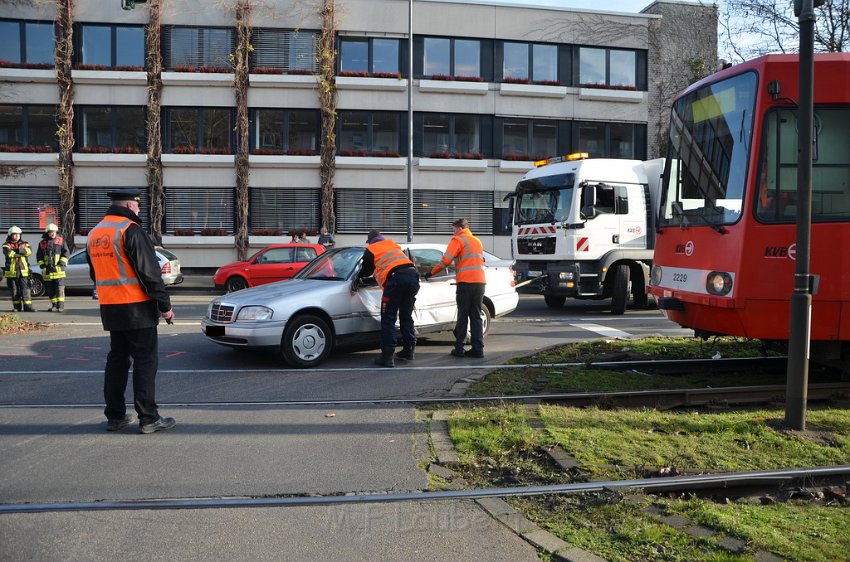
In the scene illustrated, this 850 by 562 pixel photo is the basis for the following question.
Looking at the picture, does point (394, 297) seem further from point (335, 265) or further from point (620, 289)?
point (620, 289)

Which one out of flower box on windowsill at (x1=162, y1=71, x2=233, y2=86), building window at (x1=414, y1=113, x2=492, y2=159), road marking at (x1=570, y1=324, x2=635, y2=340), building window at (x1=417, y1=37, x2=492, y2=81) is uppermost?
building window at (x1=417, y1=37, x2=492, y2=81)

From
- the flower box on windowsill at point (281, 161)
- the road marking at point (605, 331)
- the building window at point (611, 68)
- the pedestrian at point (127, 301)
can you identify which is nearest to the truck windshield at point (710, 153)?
the road marking at point (605, 331)

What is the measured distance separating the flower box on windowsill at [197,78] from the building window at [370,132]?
15.2ft

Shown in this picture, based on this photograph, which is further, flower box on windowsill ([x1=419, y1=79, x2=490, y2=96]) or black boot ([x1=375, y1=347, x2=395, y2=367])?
flower box on windowsill ([x1=419, y1=79, x2=490, y2=96])

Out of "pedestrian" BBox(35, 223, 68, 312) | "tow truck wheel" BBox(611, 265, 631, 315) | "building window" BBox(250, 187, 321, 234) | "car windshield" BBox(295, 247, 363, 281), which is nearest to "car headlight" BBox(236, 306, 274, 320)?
"car windshield" BBox(295, 247, 363, 281)

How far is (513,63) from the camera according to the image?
97.9 feet

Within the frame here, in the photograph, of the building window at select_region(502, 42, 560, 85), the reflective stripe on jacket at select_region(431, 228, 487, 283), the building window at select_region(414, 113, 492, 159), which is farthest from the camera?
the building window at select_region(502, 42, 560, 85)

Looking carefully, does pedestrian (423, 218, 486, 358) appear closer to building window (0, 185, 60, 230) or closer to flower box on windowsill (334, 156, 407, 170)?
flower box on windowsill (334, 156, 407, 170)

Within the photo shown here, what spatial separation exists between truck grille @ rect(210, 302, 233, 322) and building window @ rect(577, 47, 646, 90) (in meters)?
24.8

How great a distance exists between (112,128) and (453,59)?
13.9 metres

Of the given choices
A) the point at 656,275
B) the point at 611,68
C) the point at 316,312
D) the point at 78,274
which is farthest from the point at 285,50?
the point at 656,275

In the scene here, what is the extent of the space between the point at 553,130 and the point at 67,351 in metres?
24.1

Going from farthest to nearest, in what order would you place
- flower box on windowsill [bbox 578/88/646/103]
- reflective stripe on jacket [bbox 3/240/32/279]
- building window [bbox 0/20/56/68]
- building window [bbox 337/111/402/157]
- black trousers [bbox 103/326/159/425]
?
flower box on windowsill [bbox 578/88/646/103] < building window [bbox 337/111/402/157] < building window [bbox 0/20/56/68] < reflective stripe on jacket [bbox 3/240/32/279] < black trousers [bbox 103/326/159/425]

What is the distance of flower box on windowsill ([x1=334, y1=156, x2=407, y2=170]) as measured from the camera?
28406mm
